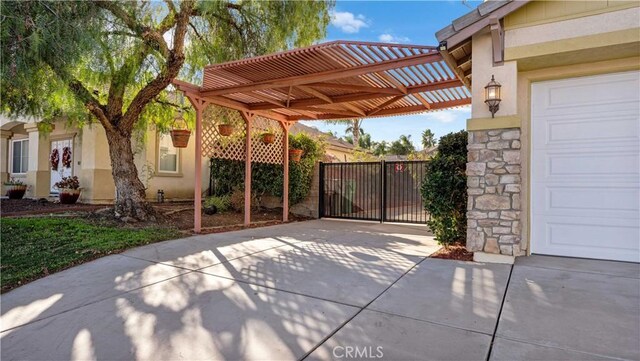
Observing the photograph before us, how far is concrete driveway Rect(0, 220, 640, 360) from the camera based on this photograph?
94.4 inches

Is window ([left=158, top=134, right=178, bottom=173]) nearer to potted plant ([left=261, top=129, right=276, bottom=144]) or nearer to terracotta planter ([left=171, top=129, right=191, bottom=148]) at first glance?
terracotta planter ([left=171, top=129, right=191, bottom=148])

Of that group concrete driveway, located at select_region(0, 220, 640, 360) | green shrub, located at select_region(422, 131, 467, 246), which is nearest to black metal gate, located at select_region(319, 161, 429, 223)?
green shrub, located at select_region(422, 131, 467, 246)

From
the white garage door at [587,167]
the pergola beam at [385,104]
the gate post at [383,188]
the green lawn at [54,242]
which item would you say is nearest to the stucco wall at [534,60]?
the white garage door at [587,167]

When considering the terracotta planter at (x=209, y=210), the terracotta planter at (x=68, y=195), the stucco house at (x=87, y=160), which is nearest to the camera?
the terracotta planter at (x=209, y=210)

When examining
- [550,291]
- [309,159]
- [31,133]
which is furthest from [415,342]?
[31,133]

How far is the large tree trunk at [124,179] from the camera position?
291 inches

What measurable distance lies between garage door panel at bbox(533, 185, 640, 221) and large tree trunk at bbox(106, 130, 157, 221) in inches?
296

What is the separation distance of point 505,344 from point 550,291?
1.44 metres

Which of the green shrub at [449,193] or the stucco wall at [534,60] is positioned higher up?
the stucco wall at [534,60]

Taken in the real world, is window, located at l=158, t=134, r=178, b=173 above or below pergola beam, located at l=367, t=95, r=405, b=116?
below

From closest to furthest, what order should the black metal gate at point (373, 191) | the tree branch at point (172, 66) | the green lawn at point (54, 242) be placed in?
the green lawn at point (54, 242) → the tree branch at point (172, 66) → the black metal gate at point (373, 191)

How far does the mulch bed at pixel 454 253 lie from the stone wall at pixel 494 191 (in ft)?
0.81

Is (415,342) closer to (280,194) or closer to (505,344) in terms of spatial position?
(505,344)

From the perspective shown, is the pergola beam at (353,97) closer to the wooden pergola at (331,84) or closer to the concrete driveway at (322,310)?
the wooden pergola at (331,84)
